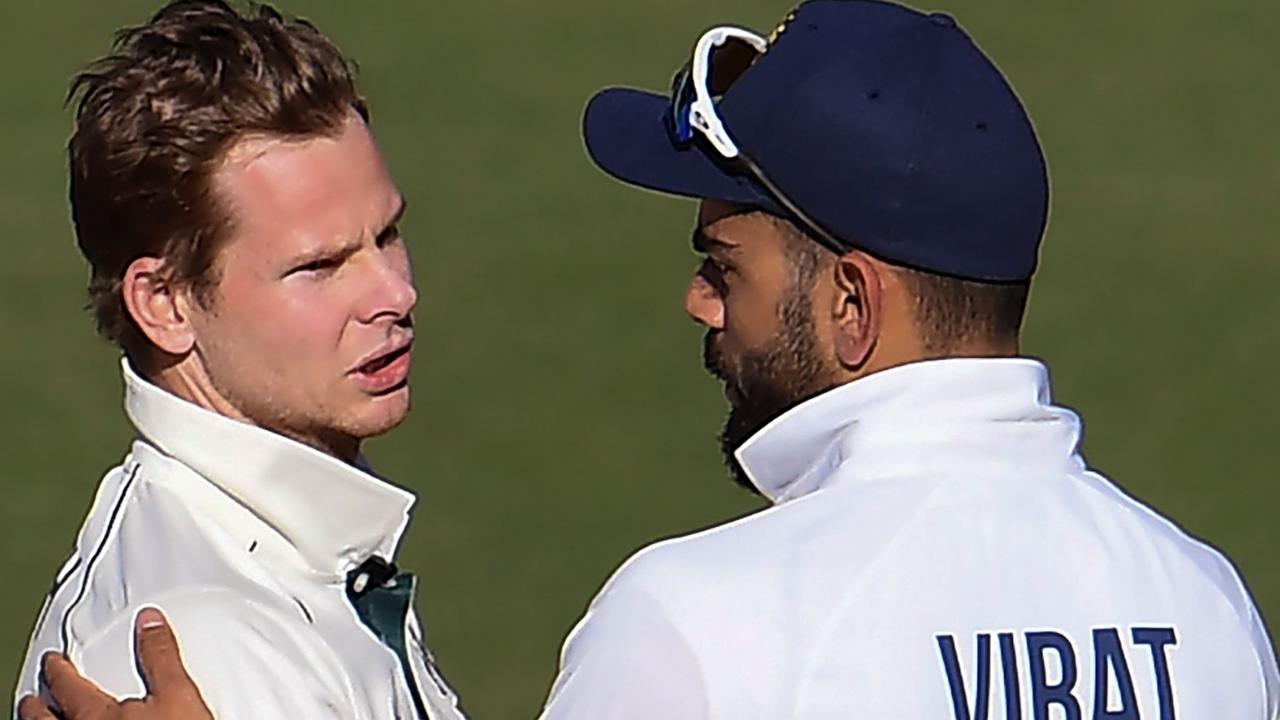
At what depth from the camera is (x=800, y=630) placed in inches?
108

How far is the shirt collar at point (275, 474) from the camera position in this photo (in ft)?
10.2

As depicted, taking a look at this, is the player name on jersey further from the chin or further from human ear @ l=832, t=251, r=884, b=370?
the chin

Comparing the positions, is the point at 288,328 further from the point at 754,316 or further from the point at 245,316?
the point at 754,316

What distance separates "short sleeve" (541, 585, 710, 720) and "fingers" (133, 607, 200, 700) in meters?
0.40

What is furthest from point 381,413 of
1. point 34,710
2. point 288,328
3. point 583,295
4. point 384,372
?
point 583,295

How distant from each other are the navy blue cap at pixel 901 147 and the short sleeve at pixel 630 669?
19.2 inches

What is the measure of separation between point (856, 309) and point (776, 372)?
0.12 metres

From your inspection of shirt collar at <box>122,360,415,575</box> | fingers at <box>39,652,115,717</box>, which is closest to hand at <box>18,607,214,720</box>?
fingers at <box>39,652,115,717</box>

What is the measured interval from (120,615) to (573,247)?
639cm

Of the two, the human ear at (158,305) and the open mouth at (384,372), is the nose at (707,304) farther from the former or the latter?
the human ear at (158,305)

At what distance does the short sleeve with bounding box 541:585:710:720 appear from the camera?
271 centimetres

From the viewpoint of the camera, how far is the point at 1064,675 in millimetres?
2807

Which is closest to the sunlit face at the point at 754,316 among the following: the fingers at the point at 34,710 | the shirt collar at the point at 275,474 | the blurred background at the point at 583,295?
the shirt collar at the point at 275,474

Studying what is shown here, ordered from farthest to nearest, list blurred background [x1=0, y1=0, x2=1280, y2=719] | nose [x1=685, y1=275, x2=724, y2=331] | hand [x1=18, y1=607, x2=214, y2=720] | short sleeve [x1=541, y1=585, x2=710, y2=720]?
blurred background [x1=0, y1=0, x2=1280, y2=719]
nose [x1=685, y1=275, x2=724, y2=331]
hand [x1=18, y1=607, x2=214, y2=720]
short sleeve [x1=541, y1=585, x2=710, y2=720]
